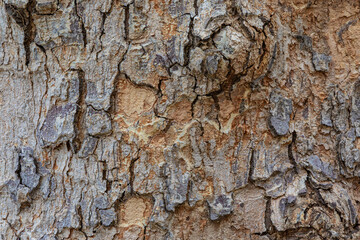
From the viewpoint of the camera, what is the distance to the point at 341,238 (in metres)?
0.97

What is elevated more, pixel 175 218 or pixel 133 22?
pixel 133 22

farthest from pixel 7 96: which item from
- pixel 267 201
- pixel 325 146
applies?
pixel 325 146

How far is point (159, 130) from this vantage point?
3.05ft

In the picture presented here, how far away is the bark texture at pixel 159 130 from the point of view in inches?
36.0

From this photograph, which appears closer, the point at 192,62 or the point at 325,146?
the point at 192,62

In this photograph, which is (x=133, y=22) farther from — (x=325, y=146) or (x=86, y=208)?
(x=325, y=146)

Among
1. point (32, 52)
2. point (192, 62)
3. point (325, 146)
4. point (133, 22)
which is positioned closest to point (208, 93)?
point (192, 62)

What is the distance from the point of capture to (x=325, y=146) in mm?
1021

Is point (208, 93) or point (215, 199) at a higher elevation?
point (208, 93)

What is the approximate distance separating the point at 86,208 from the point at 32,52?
1.54 ft

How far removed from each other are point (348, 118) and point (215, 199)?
1.57ft

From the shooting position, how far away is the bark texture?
3.00 feet

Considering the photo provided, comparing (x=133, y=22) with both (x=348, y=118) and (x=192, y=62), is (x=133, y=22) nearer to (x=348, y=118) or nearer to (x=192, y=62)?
(x=192, y=62)

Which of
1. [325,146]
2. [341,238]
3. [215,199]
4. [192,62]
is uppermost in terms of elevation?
[192,62]
